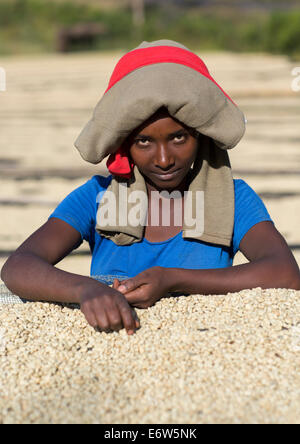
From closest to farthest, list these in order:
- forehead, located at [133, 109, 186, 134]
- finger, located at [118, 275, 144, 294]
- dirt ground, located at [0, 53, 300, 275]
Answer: finger, located at [118, 275, 144, 294]
forehead, located at [133, 109, 186, 134]
dirt ground, located at [0, 53, 300, 275]

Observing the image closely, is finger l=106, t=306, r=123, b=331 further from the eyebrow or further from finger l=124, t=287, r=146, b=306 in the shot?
the eyebrow

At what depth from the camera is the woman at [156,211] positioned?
7.01ft

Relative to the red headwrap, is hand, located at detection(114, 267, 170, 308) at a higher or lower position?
lower

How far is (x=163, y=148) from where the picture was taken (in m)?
2.23

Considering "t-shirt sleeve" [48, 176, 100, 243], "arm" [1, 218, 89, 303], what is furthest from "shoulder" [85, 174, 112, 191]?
"arm" [1, 218, 89, 303]

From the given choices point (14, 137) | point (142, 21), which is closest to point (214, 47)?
point (142, 21)

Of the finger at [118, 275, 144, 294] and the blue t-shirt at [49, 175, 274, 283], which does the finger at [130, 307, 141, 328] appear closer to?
the finger at [118, 275, 144, 294]

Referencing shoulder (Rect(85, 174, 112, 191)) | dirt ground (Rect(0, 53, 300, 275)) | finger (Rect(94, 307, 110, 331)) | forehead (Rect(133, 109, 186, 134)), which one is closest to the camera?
finger (Rect(94, 307, 110, 331))

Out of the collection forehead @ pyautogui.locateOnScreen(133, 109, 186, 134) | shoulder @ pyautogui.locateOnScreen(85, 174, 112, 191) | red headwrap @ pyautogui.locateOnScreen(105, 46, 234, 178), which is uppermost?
red headwrap @ pyautogui.locateOnScreen(105, 46, 234, 178)

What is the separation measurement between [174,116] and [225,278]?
0.56m

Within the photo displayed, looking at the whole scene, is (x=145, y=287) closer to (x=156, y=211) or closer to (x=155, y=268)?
(x=155, y=268)

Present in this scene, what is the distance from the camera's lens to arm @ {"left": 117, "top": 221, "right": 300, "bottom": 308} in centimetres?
210

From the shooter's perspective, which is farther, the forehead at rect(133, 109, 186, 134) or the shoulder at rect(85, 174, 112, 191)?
the shoulder at rect(85, 174, 112, 191)
